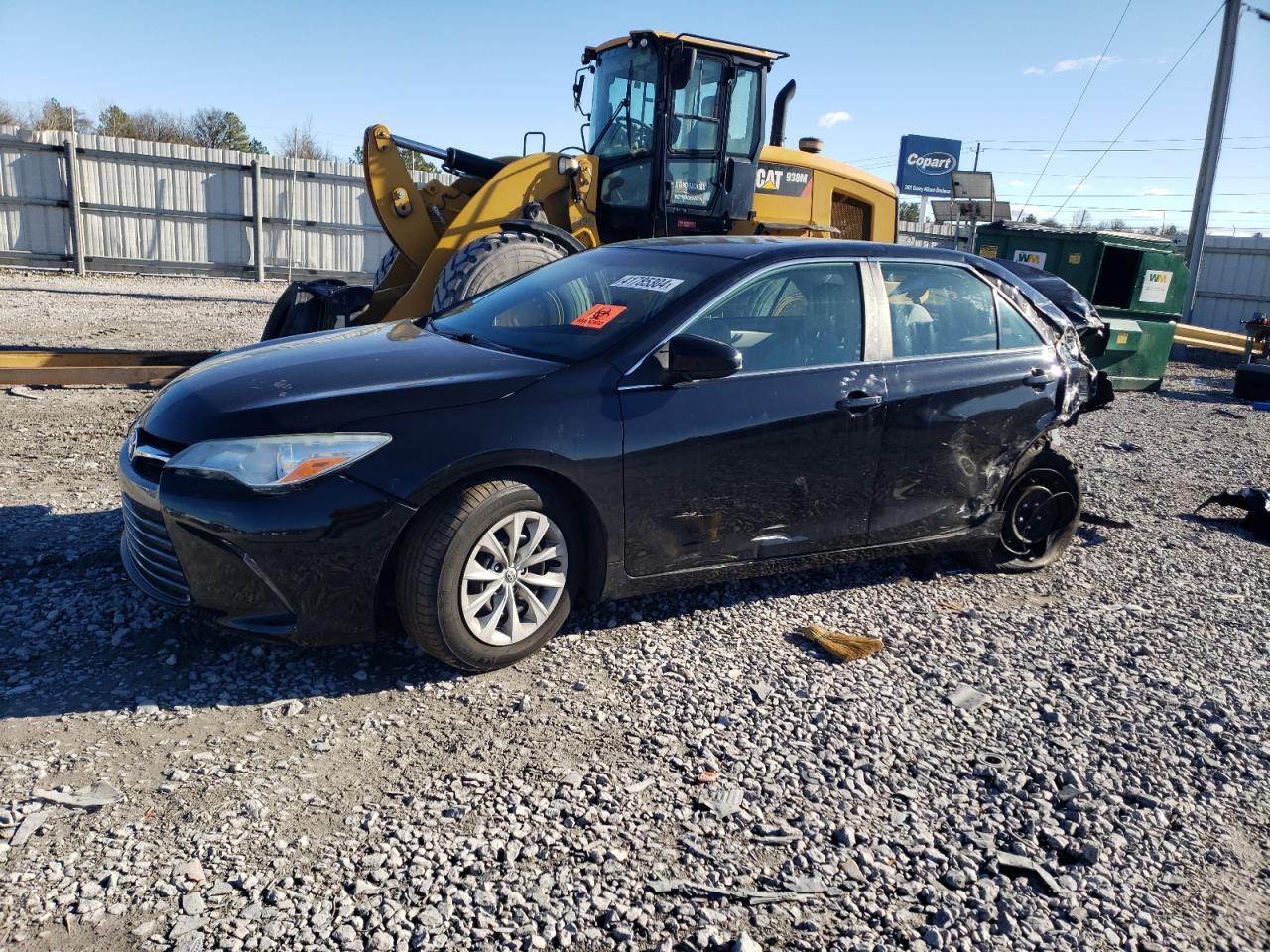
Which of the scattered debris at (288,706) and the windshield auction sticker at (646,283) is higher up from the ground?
the windshield auction sticker at (646,283)

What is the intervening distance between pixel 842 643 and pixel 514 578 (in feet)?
4.81

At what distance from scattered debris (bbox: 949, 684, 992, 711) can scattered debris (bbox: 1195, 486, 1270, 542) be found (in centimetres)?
348

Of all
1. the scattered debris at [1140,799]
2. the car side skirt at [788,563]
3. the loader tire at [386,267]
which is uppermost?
the loader tire at [386,267]

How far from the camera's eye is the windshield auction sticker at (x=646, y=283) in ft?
14.2

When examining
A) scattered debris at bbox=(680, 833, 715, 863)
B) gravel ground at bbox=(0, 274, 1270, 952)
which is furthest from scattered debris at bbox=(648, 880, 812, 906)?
scattered debris at bbox=(680, 833, 715, 863)

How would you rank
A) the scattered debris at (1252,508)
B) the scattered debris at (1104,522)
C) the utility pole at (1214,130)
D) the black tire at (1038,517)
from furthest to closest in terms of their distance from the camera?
the utility pole at (1214,130) → the scattered debris at (1252,508) → the scattered debris at (1104,522) → the black tire at (1038,517)

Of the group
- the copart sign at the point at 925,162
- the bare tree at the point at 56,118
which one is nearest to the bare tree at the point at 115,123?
the bare tree at the point at 56,118

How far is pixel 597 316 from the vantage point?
4.31m

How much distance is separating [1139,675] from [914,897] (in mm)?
2001

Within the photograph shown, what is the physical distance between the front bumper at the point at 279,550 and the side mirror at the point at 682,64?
21.0 feet

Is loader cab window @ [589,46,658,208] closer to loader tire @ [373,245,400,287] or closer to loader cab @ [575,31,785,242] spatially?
loader cab @ [575,31,785,242]

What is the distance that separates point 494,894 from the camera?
2.55 metres

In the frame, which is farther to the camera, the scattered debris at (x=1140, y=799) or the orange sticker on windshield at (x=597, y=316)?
the orange sticker on windshield at (x=597, y=316)

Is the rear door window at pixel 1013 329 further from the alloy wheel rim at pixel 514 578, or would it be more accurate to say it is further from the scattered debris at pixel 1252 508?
the alloy wheel rim at pixel 514 578
